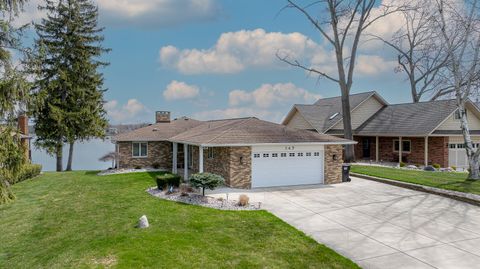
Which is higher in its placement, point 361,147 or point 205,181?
point 361,147

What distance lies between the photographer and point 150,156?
2498 centimetres

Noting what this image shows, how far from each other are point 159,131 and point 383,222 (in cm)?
1903

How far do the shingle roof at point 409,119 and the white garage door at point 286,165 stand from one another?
37.9 feet

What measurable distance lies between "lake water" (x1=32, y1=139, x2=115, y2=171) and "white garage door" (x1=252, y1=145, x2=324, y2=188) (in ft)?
54.0

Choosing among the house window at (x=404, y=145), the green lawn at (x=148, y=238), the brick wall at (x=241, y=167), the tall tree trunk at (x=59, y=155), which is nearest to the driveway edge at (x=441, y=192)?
the brick wall at (x=241, y=167)

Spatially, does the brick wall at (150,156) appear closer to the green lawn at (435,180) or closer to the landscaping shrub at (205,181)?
the landscaping shrub at (205,181)

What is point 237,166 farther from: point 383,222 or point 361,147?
Result: point 361,147

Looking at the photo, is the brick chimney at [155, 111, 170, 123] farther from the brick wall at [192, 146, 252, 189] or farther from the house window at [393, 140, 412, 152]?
the house window at [393, 140, 412, 152]

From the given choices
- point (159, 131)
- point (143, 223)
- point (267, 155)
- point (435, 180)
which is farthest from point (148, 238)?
point (159, 131)

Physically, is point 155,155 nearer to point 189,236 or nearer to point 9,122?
point 9,122

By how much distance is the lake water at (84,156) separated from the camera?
2984 centimetres

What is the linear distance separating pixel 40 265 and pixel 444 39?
20.9 meters

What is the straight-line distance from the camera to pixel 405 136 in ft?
86.7

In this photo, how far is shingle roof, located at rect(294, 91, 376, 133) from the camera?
30.6 meters
